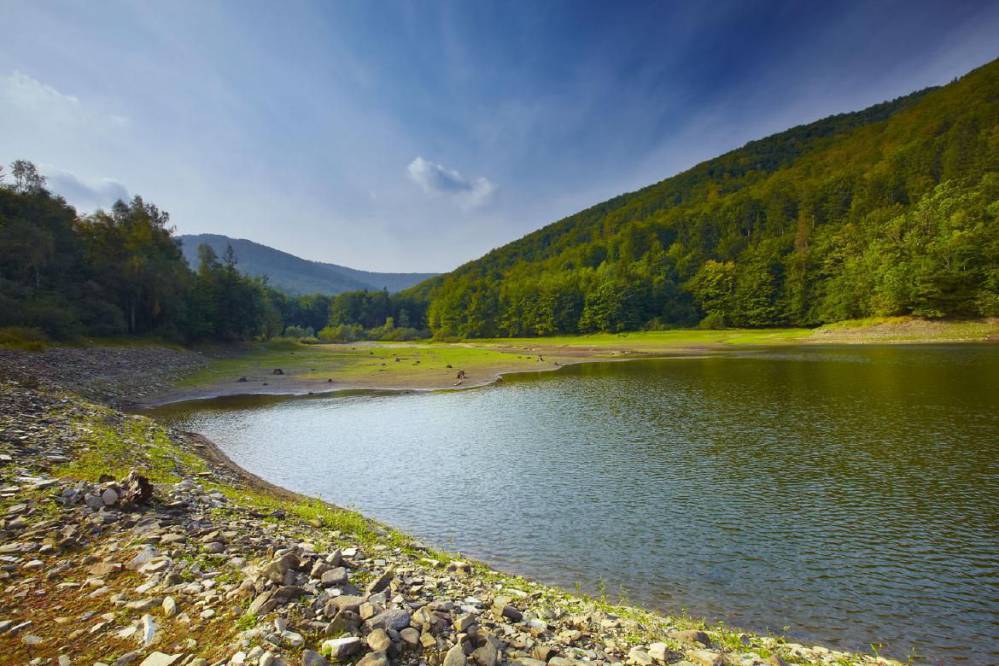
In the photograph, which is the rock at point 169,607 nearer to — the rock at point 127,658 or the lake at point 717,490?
the rock at point 127,658

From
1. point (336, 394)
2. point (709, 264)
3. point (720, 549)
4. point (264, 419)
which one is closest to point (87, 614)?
point (720, 549)

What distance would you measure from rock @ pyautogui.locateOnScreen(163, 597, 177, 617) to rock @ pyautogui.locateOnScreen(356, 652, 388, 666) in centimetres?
291

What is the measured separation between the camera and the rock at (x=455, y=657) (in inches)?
213

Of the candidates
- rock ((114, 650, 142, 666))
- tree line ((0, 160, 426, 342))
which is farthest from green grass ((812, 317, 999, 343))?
tree line ((0, 160, 426, 342))

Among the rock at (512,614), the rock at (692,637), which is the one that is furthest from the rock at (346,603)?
the rock at (692,637)

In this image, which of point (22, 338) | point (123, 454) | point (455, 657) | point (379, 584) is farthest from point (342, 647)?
point (22, 338)

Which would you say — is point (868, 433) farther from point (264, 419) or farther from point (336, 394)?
point (336, 394)

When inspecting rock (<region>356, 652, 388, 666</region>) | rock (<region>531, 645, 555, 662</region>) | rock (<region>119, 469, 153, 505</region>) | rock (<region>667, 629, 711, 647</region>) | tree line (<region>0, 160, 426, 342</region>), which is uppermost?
tree line (<region>0, 160, 426, 342</region>)

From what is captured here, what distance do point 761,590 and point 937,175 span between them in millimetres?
188812

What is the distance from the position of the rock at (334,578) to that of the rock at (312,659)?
6.13ft

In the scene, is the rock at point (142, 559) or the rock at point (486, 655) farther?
the rock at point (142, 559)

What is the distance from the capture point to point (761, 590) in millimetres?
10109

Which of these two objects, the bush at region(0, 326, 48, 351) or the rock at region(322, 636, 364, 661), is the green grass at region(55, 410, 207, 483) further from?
the bush at region(0, 326, 48, 351)

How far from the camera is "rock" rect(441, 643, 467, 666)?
17.7 feet
